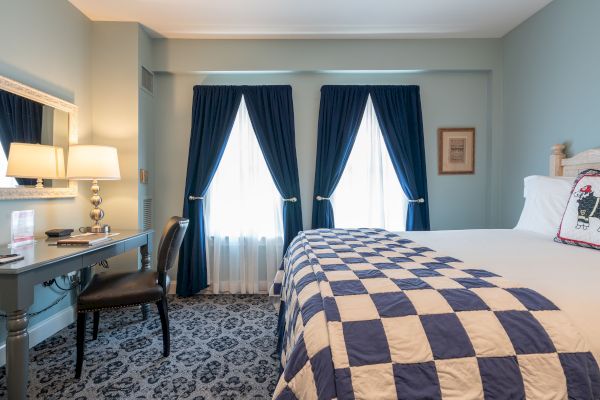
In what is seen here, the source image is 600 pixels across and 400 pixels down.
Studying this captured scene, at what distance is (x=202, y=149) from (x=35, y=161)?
142cm

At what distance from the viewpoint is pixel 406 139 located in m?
3.37

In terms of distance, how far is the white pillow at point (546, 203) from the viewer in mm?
2104

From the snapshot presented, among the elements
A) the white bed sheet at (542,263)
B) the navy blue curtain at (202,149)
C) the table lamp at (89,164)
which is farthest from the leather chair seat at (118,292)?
the white bed sheet at (542,263)

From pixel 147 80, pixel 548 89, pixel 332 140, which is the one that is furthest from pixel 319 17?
pixel 548 89

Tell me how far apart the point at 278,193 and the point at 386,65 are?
188 cm

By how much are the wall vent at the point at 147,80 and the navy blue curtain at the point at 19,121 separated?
1020 mm

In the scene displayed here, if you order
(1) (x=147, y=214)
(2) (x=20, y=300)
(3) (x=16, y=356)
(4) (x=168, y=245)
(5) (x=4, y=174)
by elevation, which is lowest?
(3) (x=16, y=356)

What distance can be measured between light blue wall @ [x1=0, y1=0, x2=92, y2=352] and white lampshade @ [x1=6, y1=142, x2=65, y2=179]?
215 mm

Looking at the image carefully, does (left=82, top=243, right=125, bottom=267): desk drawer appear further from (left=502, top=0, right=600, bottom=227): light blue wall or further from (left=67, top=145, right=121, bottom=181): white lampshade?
(left=502, top=0, right=600, bottom=227): light blue wall

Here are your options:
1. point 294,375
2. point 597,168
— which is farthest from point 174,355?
point 597,168

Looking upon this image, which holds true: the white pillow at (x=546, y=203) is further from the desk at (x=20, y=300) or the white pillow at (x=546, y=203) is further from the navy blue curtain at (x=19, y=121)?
the navy blue curtain at (x=19, y=121)

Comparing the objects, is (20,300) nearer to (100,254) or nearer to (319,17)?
(100,254)

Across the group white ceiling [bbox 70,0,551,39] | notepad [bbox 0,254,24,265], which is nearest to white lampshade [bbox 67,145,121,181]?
notepad [bbox 0,254,24,265]

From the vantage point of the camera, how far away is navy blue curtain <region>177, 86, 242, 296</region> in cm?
329
